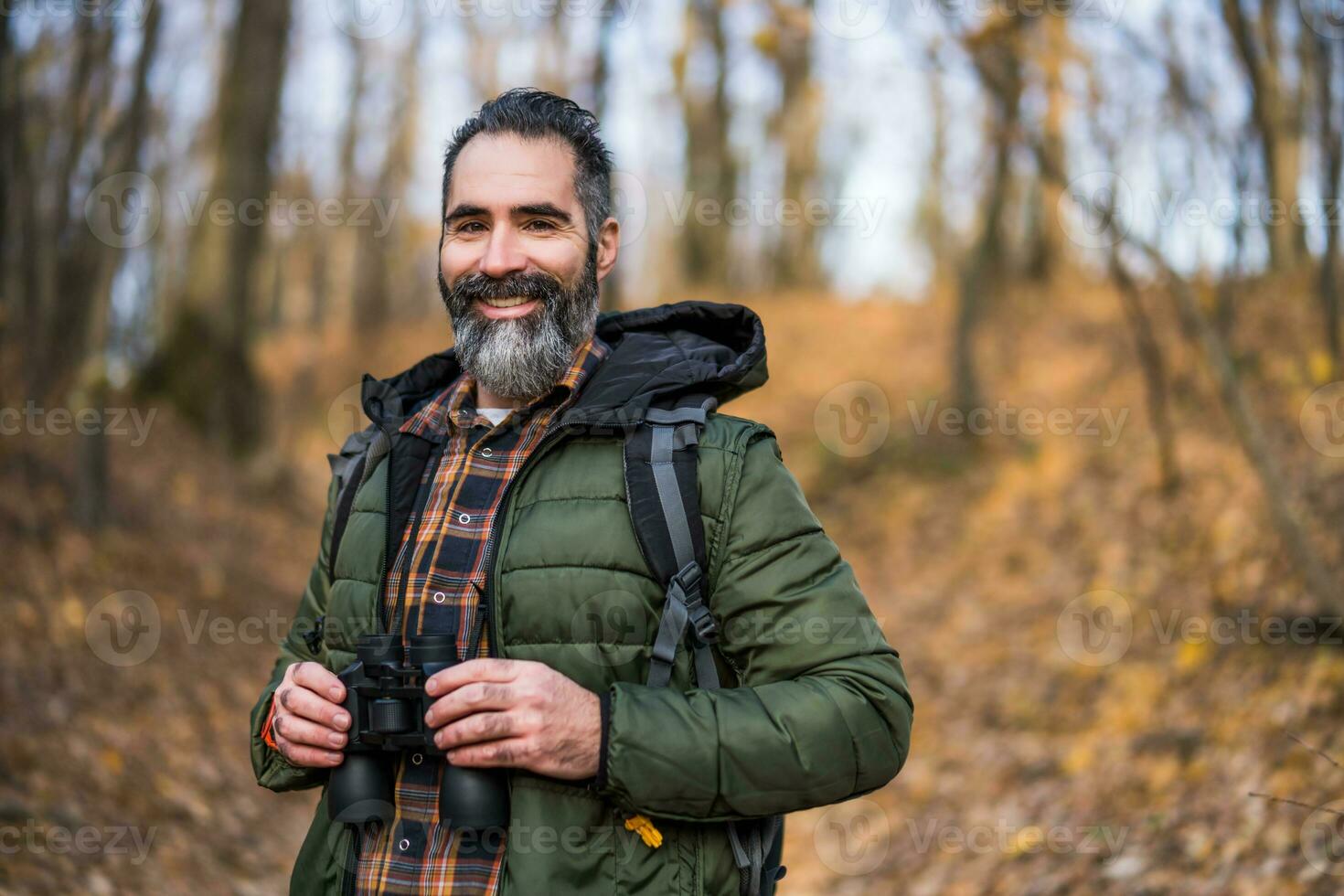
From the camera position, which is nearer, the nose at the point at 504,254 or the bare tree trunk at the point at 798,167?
the nose at the point at 504,254

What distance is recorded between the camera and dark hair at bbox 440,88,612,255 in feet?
7.91

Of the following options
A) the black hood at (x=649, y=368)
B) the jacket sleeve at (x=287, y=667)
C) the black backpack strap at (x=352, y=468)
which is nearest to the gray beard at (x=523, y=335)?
the black hood at (x=649, y=368)

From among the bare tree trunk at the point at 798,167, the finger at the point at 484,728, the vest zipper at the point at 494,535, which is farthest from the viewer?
the bare tree trunk at the point at 798,167

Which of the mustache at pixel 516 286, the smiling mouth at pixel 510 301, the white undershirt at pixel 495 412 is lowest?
the white undershirt at pixel 495 412

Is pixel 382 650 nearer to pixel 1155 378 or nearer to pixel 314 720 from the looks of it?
pixel 314 720

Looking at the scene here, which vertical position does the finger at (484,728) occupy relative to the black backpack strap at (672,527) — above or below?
below

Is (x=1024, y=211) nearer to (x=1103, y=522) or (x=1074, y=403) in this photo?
(x=1074, y=403)

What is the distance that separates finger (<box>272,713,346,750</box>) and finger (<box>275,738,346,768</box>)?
0.01m

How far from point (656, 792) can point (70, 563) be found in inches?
259

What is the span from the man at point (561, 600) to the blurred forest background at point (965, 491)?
173 cm

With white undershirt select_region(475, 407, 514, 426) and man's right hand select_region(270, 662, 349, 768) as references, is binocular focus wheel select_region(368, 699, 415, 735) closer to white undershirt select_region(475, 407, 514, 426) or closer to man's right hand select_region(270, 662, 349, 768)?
man's right hand select_region(270, 662, 349, 768)

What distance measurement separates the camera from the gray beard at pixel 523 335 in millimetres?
2393

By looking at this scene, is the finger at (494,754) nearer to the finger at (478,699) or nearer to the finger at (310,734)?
the finger at (478,699)

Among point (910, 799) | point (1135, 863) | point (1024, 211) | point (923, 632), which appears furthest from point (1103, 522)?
point (1024, 211)
